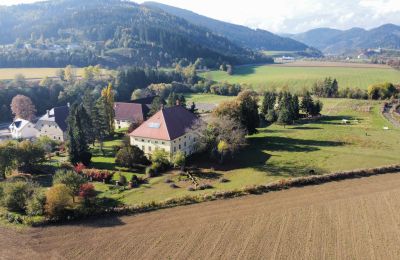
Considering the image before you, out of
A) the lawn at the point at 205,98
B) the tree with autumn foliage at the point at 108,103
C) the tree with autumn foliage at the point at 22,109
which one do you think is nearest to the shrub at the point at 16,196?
the tree with autumn foliage at the point at 108,103

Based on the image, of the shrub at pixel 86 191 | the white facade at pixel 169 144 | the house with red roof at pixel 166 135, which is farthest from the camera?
the house with red roof at pixel 166 135

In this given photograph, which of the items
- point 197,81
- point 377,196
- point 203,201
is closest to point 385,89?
point 197,81

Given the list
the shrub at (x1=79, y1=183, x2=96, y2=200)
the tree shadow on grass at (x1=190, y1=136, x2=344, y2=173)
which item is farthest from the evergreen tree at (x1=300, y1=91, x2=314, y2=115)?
the shrub at (x1=79, y1=183, x2=96, y2=200)

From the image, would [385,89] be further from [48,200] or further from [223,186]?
[48,200]

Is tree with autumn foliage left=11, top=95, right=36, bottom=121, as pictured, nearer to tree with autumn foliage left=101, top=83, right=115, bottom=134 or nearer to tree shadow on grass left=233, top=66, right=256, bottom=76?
tree with autumn foliage left=101, top=83, right=115, bottom=134

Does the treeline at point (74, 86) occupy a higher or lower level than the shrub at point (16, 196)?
higher

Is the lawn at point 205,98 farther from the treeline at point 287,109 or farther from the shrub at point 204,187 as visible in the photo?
the shrub at point 204,187

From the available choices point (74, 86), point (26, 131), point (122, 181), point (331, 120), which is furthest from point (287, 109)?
point (74, 86)
